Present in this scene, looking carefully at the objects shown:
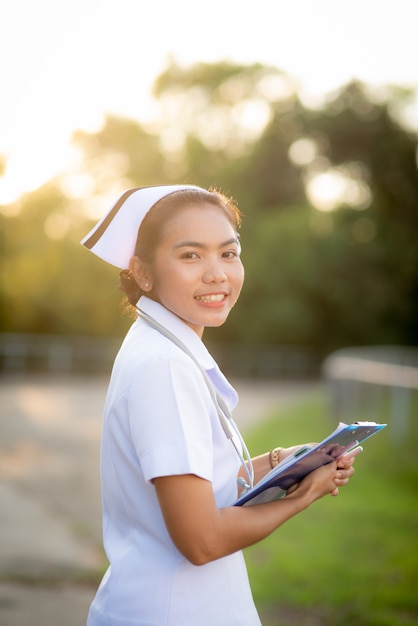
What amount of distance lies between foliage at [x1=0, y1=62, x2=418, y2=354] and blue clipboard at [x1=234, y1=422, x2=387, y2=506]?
21570mm

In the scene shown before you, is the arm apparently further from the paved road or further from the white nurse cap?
the paved road

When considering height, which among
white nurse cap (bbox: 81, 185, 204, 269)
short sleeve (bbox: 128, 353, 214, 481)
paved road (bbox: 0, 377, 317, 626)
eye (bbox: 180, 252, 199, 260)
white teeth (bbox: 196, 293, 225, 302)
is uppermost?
white nurse cap (bbox: 81, 185, 204, 269)

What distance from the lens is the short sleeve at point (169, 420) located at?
1.74 m

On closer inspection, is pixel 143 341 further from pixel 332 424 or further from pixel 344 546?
pixel 332 424

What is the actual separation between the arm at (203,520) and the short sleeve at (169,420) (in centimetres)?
3

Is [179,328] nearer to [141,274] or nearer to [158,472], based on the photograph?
[141,274]

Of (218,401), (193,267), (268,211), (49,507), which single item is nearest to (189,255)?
(193,267)

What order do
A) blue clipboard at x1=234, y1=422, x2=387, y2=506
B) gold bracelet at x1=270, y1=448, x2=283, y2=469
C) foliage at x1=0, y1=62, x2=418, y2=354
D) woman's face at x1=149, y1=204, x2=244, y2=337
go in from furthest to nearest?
foliage at x1=0, y1=62, x2=418, y2=354 < gold bracelet at x1=270, y1=448, x2=283, y2=469 < woman's face at x1=149, y1=204, x2=244, y2=337 < blue clipboard at x1=234, y1=422, x2=387, y2=506

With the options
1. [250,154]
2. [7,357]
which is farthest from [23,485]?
[250,154]

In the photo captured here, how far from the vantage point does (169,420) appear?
176 cm

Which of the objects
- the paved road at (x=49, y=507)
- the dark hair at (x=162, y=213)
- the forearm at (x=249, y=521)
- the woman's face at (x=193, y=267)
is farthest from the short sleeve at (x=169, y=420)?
the paved road at (x=49, y=507)

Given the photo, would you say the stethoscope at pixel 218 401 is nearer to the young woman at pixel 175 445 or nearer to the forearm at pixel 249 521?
the young woman at pixel 175 445

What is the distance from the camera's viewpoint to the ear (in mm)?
2076

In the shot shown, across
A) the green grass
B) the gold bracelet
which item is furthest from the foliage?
the gold bracelet
